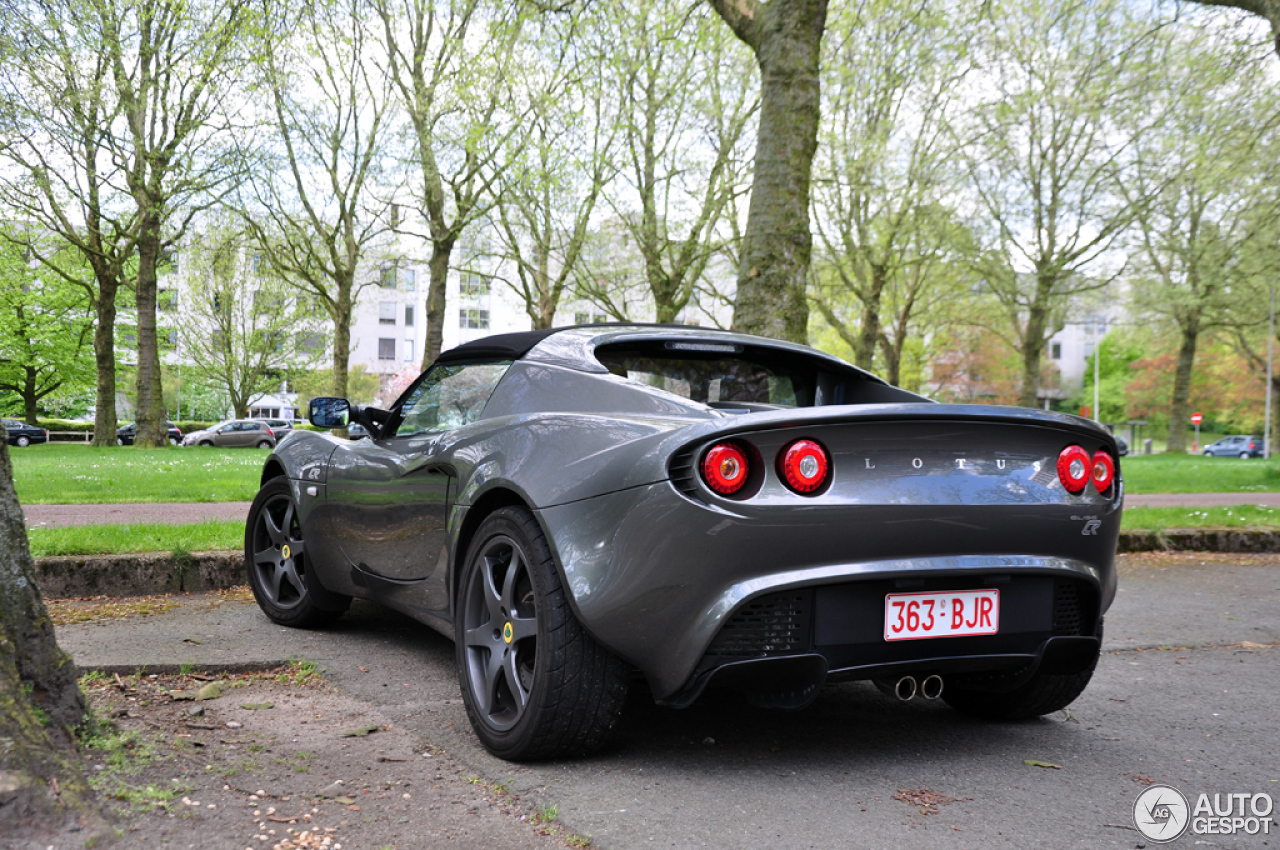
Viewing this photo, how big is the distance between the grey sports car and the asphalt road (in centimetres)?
21

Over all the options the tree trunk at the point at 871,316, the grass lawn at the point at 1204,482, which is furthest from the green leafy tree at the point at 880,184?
the grass lawn at the point at 1204,482

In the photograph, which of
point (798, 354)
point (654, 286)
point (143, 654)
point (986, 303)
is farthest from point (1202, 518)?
point (986, 303)

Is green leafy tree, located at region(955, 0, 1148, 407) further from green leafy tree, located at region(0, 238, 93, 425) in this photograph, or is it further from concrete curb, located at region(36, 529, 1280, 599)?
green leafy tree, located at region(0, 238, 93, 425)

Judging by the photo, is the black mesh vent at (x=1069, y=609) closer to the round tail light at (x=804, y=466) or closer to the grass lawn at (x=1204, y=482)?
the round tail light at (x=804, y=466)

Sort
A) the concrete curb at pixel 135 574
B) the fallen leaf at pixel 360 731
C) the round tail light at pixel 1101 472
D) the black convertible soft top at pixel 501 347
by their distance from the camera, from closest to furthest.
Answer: the round tail light at pixel 1101 472 < the fallen leaf at pixel 360 731 < the black convertible soft top at pixel 501 347 < the concrete curb at pixel 135 574

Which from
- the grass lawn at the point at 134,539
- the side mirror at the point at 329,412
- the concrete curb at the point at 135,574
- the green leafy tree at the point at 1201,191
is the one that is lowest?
the concrete curb at the point at 135,574

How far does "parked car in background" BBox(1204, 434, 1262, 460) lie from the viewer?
50.6 metres

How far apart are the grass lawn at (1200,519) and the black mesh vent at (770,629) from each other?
665 cm

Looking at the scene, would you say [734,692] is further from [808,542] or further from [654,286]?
[654,286]

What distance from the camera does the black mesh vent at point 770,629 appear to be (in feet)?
8.86

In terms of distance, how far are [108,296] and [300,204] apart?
5.89 metres

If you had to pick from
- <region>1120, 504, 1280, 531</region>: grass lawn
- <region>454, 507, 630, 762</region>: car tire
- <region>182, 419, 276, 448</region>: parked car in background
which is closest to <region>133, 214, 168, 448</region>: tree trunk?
<region>182, 419, 276, 448</region>: parked car in background

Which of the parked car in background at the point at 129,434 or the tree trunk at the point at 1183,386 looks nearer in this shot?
the tree trunk at the point at 1183,386

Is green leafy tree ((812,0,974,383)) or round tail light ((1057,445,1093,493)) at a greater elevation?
green leafy tree ((812,0,974,383))
